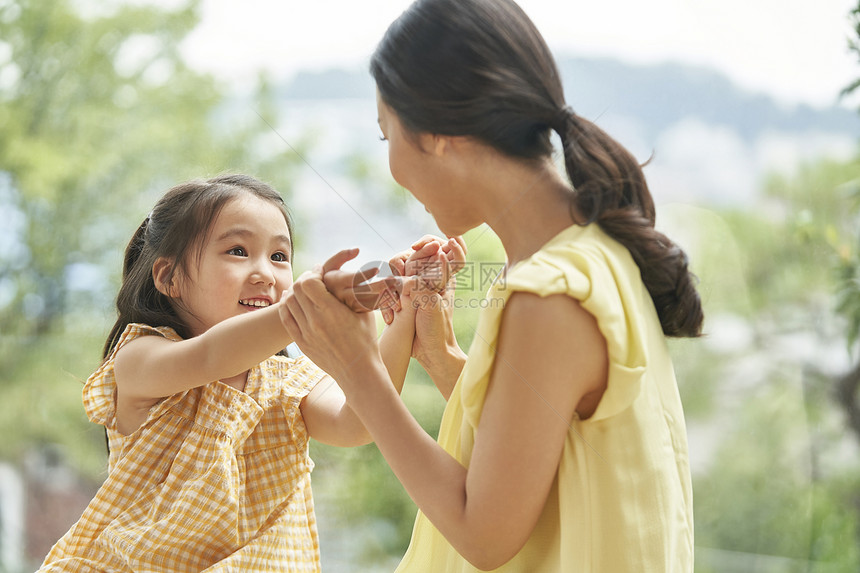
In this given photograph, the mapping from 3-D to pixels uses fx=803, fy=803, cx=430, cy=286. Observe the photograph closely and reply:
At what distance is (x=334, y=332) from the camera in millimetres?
784

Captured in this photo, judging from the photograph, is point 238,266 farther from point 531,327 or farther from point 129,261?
point 531,327

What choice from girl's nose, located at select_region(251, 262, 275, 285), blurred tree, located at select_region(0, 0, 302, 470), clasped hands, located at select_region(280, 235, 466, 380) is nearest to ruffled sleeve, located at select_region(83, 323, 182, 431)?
girl's nose, located at select_region(251, 262, 275, 285)

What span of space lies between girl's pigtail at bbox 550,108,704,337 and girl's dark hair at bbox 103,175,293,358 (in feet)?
1.52

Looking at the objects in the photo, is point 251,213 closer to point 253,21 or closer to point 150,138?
point 253,21

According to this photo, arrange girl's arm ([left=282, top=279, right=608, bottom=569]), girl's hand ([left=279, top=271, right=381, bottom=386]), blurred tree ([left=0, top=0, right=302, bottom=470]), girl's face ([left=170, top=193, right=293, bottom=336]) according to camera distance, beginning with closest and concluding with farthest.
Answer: girl's arm ([left=282, top=279, right=608, bottom=569]) < girl's hand ([left=279, top=271, right=381, bottom=386]) < girl's face ([left=170, top=193, right=293, bottom=336]) < blurred tree ([left=0, top=0, right=302, bottom=470])

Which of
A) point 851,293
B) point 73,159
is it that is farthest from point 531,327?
point 73,159

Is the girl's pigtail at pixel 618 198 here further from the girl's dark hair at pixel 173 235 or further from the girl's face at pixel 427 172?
the girl's dark hair at pixel 173 235

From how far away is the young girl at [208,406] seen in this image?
3.02 feet

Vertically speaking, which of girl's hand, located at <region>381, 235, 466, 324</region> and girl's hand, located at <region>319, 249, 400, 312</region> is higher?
girl's hand, located at <region>319, 249, 400, 312</region>

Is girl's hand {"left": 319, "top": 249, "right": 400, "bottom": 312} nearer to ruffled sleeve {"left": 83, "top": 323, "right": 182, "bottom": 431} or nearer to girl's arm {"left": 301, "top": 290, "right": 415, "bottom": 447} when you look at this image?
girl's arm {"left": 301, "top": 290, "right": 415, "bottom": 447}

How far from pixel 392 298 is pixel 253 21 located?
1431mm

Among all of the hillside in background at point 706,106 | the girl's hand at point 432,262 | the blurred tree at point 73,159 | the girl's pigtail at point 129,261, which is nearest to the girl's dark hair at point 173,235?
the girl's pigtail at point 129,261

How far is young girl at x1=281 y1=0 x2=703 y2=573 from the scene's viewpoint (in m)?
0.68

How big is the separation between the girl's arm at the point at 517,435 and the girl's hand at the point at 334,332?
Result: 11cm
